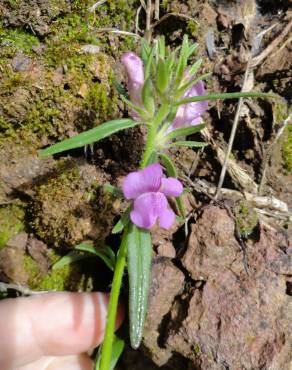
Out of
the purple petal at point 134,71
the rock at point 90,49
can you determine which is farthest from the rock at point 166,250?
the rock at point 90,49

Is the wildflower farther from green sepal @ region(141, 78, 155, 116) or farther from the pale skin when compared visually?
the pale skin

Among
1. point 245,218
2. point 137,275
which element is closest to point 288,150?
point 245,218

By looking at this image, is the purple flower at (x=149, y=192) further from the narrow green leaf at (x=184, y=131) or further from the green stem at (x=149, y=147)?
the narrow green leaf at (x=184, y=131)

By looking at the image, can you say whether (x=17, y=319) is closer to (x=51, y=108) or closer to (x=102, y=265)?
(x=102, y=265)

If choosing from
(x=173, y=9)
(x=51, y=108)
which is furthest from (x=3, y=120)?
(x=173, y=9)

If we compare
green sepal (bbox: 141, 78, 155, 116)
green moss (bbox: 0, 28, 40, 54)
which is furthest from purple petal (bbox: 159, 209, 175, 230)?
green moss (bbox: 0, 28, 40, 54)

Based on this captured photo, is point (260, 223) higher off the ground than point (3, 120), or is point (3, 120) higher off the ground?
point (3, 120)
